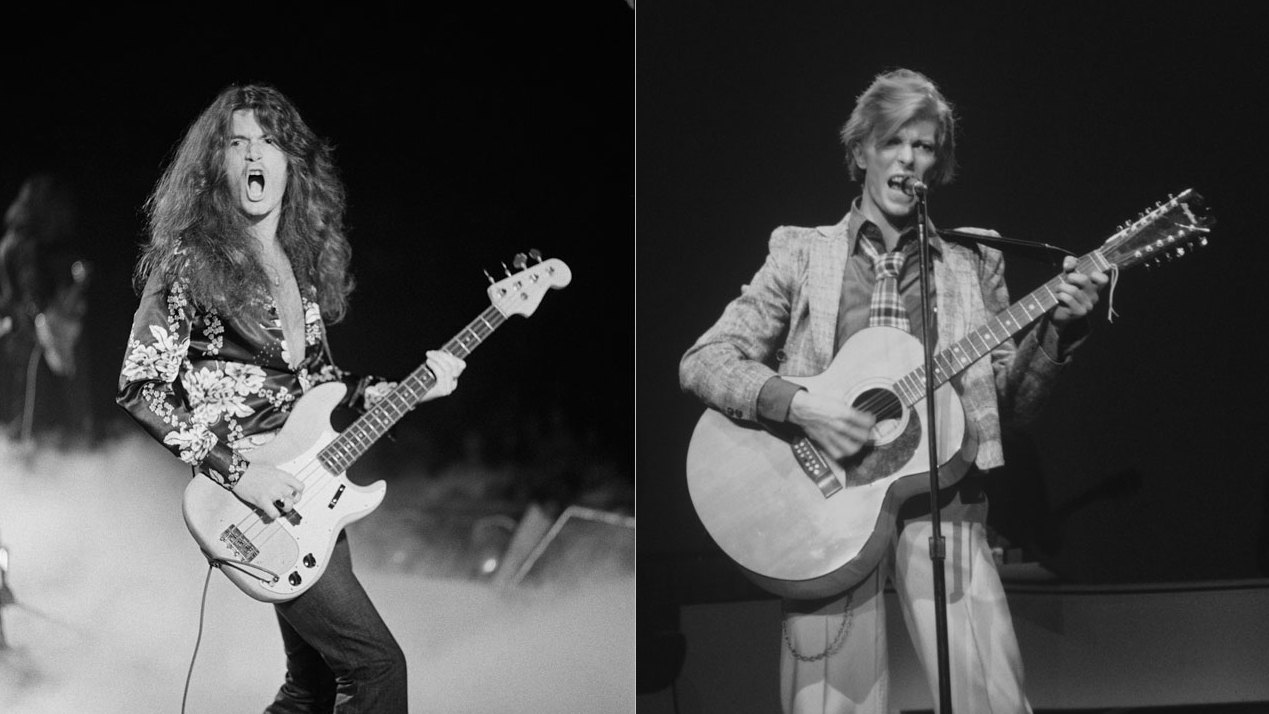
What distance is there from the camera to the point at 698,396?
11.7 feet

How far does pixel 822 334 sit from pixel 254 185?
66.9 inches

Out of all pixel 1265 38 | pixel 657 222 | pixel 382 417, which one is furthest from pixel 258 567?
pixel 1265 38

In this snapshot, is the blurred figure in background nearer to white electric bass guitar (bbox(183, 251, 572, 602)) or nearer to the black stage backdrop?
white electric bass guitar (bbox(183, 251, 572, 602))

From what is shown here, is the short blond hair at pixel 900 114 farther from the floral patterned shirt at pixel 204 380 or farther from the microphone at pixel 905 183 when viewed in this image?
the floral patterned shirt at pixel 204 380

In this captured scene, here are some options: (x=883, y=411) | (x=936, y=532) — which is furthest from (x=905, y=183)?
(x=936, y=532)

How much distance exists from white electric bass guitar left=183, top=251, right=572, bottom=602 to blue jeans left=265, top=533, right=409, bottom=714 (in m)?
0.07

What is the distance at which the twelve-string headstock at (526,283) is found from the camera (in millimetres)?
3494

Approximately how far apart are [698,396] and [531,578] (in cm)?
75

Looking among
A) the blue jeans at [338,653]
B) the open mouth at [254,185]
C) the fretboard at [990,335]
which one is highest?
the open mouth at [254,185]

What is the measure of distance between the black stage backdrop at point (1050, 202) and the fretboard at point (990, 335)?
0.05m

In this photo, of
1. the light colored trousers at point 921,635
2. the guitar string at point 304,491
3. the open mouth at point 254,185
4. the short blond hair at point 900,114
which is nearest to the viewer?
the guitar string at point 304,491

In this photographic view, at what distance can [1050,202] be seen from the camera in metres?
3.32

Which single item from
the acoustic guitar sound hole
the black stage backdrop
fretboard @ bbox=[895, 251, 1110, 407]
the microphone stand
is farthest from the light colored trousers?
fretboard @ bbox=[895, 251, 1110, 407]

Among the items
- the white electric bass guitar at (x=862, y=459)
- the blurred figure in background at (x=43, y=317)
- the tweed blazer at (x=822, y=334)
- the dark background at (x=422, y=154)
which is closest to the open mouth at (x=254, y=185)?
the dark background at (x=422, y=154)
